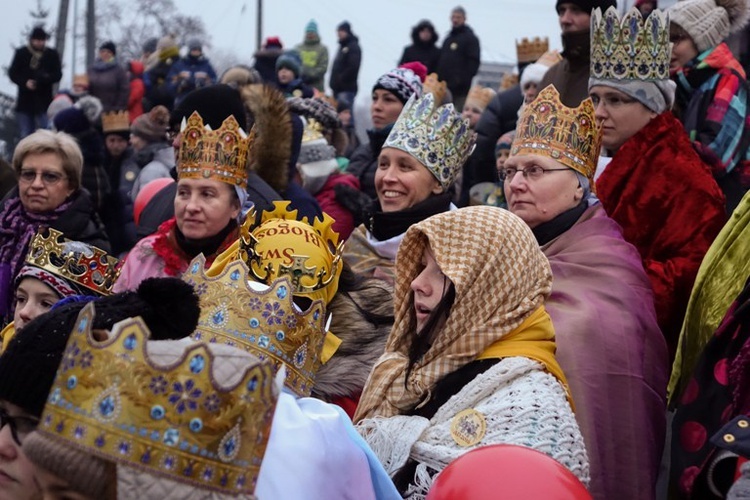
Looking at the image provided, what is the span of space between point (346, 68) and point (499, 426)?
12826mm

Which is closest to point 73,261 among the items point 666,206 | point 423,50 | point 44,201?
point 44,201

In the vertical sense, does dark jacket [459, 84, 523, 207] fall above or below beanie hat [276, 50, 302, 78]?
above

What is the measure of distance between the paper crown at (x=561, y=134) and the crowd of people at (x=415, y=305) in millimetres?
12

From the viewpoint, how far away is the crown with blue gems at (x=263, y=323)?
420 cm

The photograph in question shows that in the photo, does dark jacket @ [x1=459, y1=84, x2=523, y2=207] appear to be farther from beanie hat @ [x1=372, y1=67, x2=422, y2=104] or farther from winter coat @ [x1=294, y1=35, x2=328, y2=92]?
winter coat @ [x1=294, y1=35, x2=328, y2=92]

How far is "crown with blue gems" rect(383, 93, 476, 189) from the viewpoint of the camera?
249 inches

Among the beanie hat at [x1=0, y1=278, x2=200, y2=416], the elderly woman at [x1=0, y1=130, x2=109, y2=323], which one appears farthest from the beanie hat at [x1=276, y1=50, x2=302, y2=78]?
the beanie hat at [x1=0, y1=278, x2=200, y2=416]

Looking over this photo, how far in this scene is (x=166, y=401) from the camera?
2453 mm

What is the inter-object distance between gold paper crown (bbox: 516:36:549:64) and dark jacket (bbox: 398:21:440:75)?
13.6 ft

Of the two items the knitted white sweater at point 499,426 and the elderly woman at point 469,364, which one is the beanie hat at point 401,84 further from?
the knitted white sweater at point 499,426

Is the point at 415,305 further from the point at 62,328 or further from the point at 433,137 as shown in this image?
the point at 433,137

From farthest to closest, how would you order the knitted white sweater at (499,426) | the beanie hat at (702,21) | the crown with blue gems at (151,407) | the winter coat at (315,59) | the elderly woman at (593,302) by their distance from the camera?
the winter coat at (315,59) < the beanie hat at (702,21) < the elderly woman at (593,302) < the knitted white sweater at (499,426) < the crown with blue gems at (151,407)

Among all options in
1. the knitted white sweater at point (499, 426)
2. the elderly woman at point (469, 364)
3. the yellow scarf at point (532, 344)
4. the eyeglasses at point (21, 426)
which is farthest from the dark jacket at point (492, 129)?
the eyeglasses at point (21, 426)

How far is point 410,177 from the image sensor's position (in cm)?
627
